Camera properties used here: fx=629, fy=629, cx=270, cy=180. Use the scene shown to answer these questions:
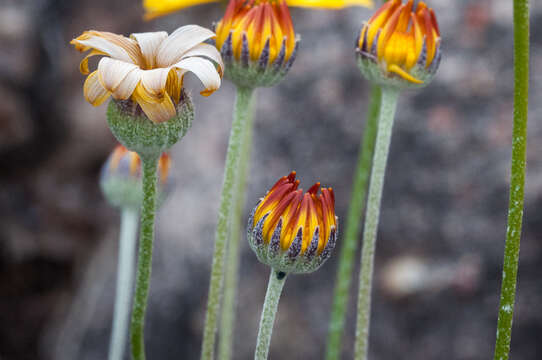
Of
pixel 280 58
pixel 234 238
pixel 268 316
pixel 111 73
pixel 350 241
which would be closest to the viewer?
pixel 111 73

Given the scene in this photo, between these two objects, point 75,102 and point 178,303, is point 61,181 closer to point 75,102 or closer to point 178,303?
point 75,102

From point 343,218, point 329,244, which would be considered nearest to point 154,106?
point 329,244

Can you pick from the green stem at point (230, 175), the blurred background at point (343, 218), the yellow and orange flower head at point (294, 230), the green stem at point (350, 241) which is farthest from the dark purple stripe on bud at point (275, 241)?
the blurred background at point (343, 218)

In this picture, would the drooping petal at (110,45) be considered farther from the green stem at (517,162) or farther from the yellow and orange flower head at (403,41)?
the green stem at (517,162)

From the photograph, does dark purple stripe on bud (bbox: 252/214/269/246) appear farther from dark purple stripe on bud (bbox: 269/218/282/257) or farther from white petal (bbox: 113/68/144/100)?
white petal (bbox: 113/68/144/100)

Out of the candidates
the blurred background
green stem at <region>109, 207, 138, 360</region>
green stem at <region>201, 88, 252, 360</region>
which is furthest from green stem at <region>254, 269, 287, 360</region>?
the blurred background

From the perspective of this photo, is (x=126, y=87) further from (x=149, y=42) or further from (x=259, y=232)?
(x=259, y=232)
